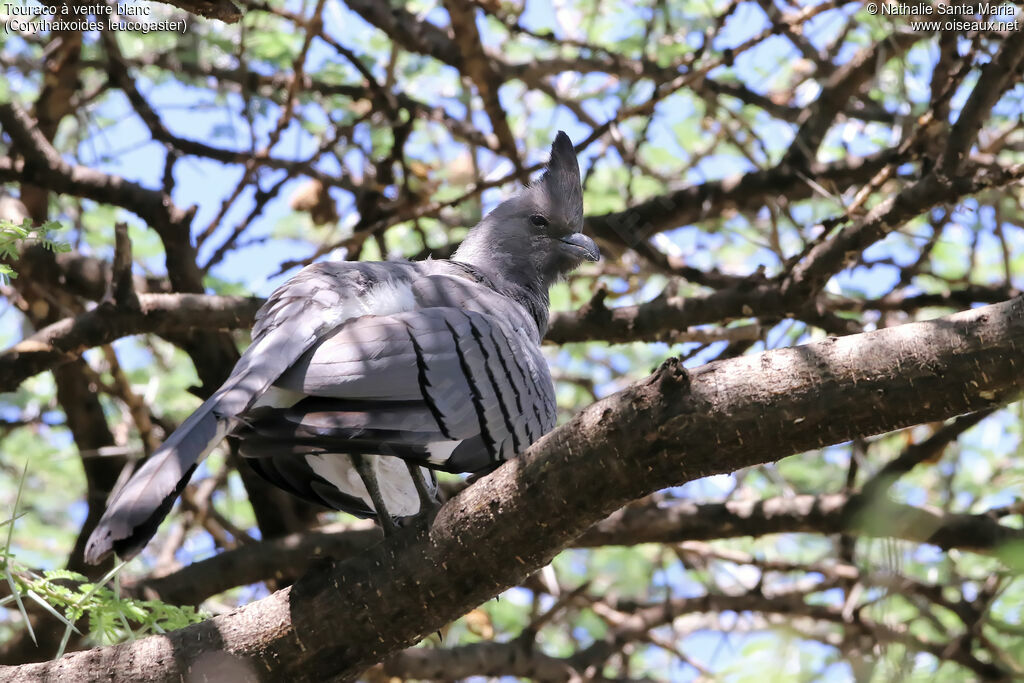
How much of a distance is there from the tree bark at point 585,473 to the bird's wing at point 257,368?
53cm

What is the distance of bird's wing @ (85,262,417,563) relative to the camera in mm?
2680

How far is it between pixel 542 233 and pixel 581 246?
0.70 feet

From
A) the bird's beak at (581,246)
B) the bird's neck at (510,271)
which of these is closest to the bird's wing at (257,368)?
the bird's neck at (510,271)

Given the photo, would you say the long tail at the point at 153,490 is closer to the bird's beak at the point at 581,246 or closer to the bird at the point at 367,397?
the bird at the point at 367,397

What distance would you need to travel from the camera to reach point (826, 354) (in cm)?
254

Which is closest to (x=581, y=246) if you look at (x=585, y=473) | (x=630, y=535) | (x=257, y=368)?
(x=630, y=535)

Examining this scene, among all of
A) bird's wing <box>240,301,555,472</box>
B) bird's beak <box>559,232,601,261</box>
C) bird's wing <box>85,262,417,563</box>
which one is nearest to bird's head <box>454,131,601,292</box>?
bird's beak <box>559,232,601,261</box>

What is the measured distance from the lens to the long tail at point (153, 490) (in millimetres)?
2639

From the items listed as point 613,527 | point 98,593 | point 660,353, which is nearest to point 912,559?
point 613,527

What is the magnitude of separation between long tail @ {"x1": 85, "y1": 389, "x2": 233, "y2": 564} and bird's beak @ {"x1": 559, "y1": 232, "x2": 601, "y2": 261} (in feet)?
8.24

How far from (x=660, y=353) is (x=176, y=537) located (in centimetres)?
352

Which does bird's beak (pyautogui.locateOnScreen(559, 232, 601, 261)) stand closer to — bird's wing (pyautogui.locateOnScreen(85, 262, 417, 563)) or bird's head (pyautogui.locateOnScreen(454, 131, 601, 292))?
bird's head (pyautogui.locateOnScreen(454, 131, 601, 292))

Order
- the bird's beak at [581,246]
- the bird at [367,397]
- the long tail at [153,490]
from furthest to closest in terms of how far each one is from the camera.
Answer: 1. the bird's beak at [581,246]
2. the bird at [367,397]
3. the long tail at [153,490]

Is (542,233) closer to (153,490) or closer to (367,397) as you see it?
(367,397)
